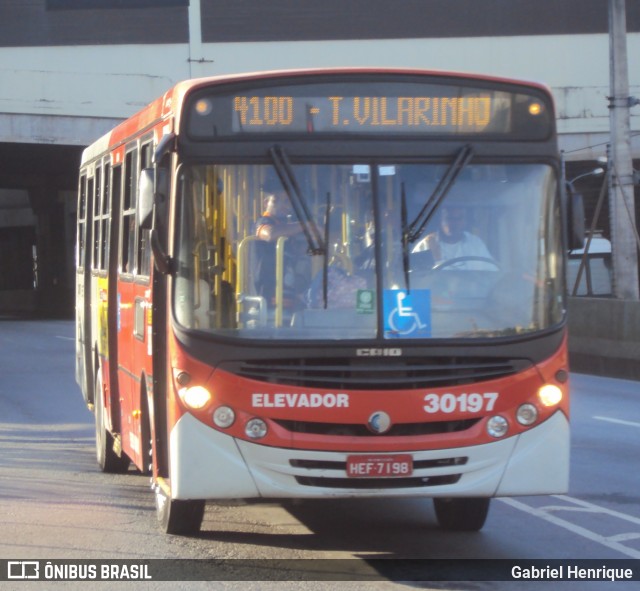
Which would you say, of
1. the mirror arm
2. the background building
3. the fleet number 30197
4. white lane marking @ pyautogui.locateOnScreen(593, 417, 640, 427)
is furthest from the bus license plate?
the background building

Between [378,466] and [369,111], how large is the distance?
1.99m

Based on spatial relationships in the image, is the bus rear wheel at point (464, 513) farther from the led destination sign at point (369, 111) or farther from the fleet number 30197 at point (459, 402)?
the led destination sign at point (369, 111)

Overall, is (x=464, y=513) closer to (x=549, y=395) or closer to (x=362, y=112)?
(x=549, y=395)

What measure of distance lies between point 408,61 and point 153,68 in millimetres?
7581

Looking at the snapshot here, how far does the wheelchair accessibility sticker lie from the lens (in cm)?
660

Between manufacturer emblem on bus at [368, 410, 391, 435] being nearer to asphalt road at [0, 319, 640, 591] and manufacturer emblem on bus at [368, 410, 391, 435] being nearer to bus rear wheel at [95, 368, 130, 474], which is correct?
asphalt road at [0, 319, 640, 591]

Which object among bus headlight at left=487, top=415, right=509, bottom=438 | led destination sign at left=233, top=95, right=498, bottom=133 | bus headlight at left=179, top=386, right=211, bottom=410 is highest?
led destination sign at left=233, top=95, right=498, bottom=133

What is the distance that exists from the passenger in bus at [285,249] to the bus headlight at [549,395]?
140 centimetres

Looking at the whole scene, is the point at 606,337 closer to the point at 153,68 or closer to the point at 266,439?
the point at 266,439

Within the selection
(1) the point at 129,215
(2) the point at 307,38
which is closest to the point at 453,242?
(1) the point at 129,215

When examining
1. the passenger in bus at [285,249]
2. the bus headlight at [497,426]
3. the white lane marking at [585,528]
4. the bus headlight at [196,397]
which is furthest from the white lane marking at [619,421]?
the bus headlight at [196,397]

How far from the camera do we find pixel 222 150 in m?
6.73

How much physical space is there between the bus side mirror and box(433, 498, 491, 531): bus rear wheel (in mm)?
1742

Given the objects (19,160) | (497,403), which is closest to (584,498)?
(497,403)
